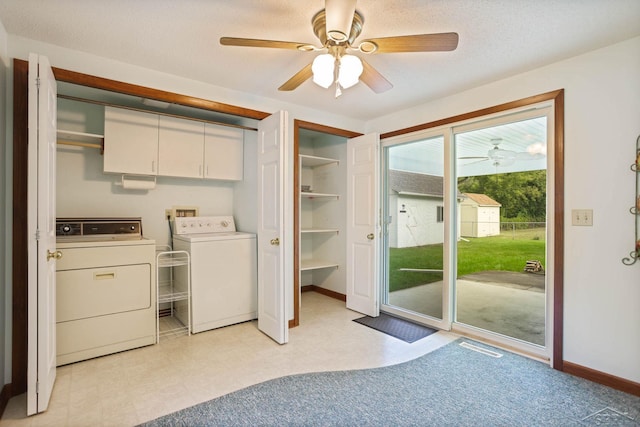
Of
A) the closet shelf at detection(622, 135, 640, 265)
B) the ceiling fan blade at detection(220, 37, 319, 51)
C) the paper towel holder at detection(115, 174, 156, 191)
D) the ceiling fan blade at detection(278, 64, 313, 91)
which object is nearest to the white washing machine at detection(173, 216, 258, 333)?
the paper towel holder at detection(115, 174, 156, 191)

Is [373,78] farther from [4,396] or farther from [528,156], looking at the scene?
[4,396]

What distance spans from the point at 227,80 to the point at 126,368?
7.98 ft

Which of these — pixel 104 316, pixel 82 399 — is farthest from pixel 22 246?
pixel 82 399

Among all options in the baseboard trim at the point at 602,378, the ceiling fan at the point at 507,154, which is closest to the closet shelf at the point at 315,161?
the ceiling fan at the point at 507,154

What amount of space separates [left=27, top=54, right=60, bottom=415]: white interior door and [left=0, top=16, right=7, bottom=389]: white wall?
1.20ft

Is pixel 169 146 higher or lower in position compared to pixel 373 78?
lower

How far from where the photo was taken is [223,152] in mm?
3500

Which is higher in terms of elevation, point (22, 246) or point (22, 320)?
point (22, 246)

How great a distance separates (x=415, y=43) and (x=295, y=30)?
0.77 meters

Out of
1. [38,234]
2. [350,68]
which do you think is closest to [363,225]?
[350,68]

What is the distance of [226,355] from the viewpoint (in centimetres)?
259

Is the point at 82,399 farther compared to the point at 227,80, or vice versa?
the point at 227,80

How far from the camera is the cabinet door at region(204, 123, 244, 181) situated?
3408 millimetres

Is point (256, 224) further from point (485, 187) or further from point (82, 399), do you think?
point (485, 187)
